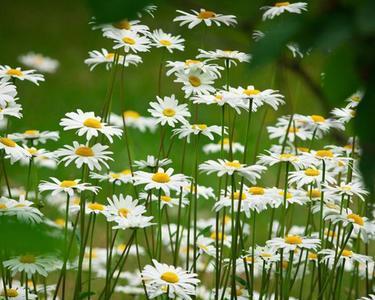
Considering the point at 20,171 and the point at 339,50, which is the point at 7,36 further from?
the point at 339,50

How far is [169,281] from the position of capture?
1.10 metres

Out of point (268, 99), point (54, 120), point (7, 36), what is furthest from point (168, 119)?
point (7, 36)

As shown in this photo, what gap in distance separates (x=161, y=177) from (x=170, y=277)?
0.17 m

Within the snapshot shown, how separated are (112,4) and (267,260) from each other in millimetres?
899

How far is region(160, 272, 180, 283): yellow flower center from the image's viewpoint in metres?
1.10

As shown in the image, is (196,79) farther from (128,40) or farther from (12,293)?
(12,293)

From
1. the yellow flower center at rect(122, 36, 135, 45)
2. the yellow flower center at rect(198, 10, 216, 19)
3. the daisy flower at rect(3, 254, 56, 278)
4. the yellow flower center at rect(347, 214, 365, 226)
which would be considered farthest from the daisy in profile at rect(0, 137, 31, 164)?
the yellow flower center at rect(347, 214, 365, 226)

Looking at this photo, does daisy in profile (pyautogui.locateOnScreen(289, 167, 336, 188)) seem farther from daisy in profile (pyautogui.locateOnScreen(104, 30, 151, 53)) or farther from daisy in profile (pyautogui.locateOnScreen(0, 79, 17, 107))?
daisy in profile (pyautogui.locateOnScreen(0, 79, 17, 107))

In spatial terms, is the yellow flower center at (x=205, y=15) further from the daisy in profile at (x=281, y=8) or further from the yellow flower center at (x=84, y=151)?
the yellow flower center at (x=84, y=151)

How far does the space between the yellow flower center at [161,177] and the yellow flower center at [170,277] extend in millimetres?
151

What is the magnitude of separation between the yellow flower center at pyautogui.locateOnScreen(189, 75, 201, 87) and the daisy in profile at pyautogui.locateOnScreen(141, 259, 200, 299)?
33 cm

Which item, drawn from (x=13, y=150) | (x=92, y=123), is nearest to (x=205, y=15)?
(x=92, y=123)

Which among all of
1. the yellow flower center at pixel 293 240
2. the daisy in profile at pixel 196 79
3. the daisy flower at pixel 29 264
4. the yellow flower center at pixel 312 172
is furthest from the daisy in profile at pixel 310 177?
the daisy flower at pixel 29 264

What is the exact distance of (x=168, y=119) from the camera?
1253 mm
